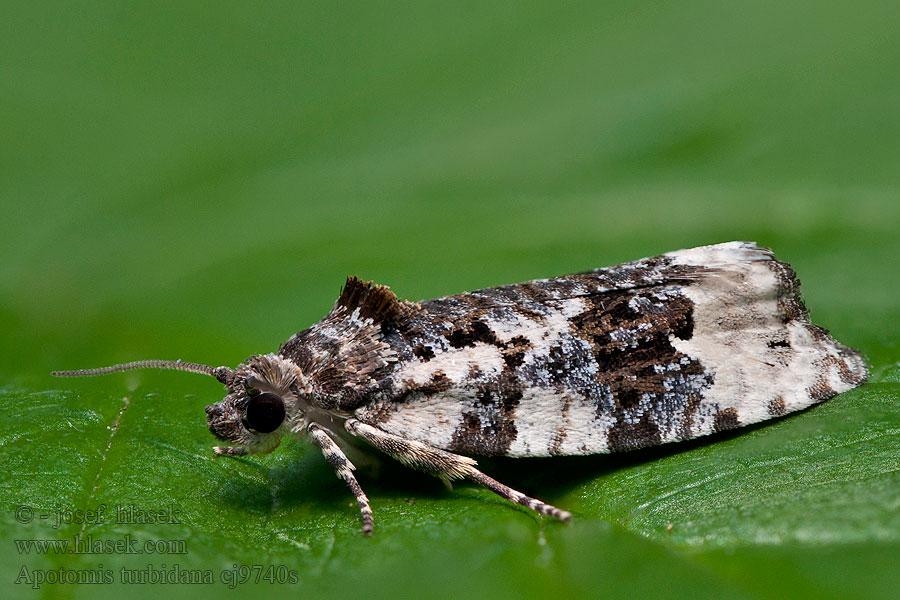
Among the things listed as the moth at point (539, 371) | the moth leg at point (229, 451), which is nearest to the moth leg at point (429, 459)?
the moth at point (539, 371)

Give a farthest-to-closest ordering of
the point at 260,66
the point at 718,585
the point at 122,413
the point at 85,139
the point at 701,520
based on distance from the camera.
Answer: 1. the point at 260,66
2. the point at 85,139
3. the point at 122,413
4. the point at 701,520
5. the point at 718,585

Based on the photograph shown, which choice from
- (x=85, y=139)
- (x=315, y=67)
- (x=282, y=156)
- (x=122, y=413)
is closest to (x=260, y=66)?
(x=315, y=67)

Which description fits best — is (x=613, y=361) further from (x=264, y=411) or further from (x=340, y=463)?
(x=264, y=411)

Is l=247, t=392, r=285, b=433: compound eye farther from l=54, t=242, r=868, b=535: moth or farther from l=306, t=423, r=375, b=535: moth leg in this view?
l=306, t=423, r=375, b=535: moth leg

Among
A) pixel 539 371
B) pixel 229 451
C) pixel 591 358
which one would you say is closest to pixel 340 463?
pixel 229 451

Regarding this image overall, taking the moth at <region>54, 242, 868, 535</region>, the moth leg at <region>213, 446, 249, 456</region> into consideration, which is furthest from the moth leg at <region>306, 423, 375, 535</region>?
the moth leg at <region>213, 446, 249, 456</region>

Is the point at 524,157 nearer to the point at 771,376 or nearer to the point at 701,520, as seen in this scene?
the point at 771,376
